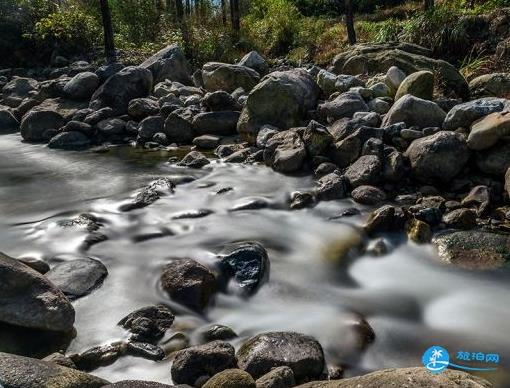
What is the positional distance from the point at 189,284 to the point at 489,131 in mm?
5243

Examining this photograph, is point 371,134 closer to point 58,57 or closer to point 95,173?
point 95,173

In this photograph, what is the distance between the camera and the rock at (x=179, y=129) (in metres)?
12.4

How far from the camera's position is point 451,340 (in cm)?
489

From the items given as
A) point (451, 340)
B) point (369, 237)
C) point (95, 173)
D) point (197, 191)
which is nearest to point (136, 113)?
point (95, 173)

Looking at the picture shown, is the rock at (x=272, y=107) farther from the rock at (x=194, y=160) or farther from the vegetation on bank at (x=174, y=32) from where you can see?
the vegetation on bank at (x=174, y=32)

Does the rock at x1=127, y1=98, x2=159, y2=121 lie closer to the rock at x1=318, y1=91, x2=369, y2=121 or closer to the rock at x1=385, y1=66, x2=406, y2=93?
the rock at x1=318, y1=91, x2=369, y2=121

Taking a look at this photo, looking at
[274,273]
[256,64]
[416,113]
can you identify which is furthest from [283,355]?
[256,64]

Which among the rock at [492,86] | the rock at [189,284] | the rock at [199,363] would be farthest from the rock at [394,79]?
the rock at [199,363]

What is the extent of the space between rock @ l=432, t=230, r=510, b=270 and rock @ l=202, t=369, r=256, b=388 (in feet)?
11.6

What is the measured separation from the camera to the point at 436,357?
470cm

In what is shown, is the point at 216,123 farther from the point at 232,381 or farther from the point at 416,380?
the point at 416,380

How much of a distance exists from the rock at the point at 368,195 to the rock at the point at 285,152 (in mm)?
1682

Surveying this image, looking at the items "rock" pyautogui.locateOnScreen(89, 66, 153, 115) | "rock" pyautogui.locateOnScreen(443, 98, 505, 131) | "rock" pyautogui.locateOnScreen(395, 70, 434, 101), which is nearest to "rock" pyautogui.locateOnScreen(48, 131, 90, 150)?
"rock" pyautogui.locateOnScreen(89, 66, 153, 115)

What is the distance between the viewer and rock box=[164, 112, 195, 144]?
40.6 feet
